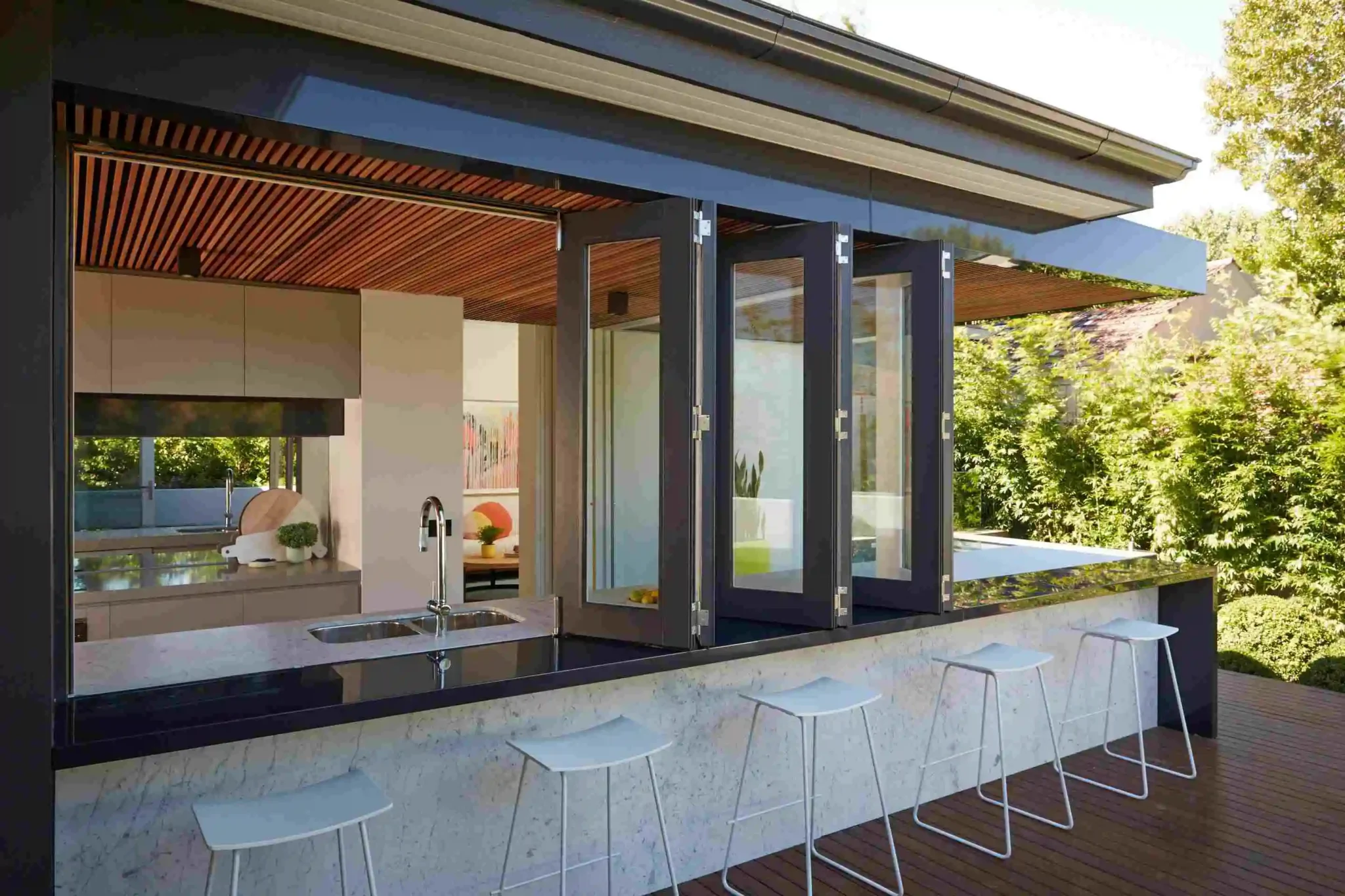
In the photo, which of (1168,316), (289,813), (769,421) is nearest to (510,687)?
(289,813)

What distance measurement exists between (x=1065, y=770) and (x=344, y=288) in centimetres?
439

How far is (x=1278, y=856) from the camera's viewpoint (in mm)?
3543

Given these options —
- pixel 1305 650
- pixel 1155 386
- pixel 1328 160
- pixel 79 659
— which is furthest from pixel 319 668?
pixel 1328 160

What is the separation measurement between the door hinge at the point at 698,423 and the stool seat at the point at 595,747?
2.98ft

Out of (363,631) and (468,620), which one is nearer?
(363,631)

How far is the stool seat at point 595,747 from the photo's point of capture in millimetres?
2502

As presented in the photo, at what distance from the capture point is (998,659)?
381 cm

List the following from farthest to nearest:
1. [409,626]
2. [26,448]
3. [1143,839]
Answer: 1. [1143,839]
2. [409,626]
3. [26,448]

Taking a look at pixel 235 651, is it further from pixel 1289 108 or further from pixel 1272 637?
pixel 1289 108

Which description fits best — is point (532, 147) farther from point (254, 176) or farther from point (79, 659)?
point (79, 659)

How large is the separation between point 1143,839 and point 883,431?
1.89 meters

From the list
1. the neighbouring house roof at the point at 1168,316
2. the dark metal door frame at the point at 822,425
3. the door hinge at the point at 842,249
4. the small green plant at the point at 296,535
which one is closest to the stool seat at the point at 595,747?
the dark metal door frame at the point at 822,425

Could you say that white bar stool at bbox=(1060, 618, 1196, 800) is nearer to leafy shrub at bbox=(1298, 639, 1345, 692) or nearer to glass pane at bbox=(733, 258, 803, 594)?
glass pane at bbox=(733, 258, 803, 594)

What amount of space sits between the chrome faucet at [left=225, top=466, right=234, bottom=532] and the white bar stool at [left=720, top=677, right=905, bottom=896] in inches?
144
